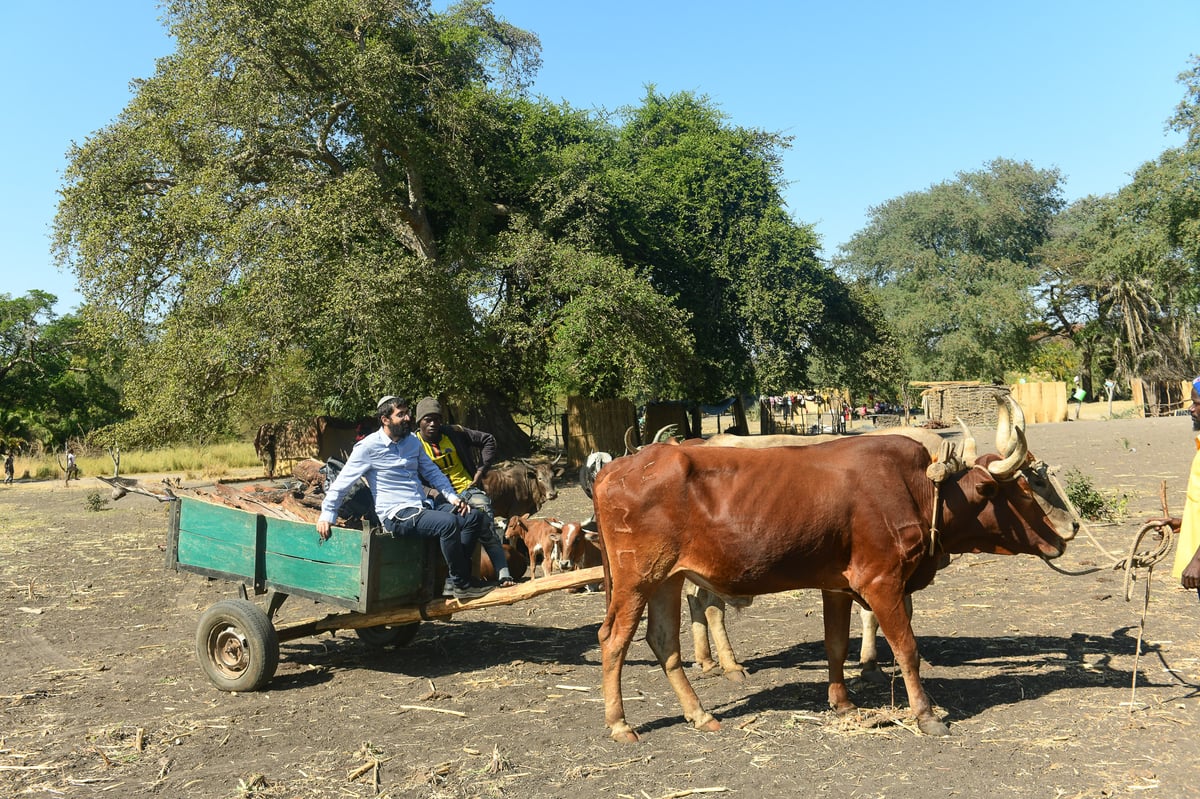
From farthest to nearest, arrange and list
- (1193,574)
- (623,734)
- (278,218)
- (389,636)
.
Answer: (278,218) < (389,636) < (623,734) < (1193,574)

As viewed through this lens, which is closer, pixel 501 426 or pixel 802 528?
pixel 802 528

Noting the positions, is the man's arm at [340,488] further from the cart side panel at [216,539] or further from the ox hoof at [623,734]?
the ox hoof at [623,734]

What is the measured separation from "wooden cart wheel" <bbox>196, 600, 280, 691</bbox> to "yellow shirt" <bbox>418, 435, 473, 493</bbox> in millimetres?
2230

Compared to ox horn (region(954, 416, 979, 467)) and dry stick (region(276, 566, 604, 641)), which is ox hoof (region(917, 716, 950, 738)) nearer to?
ox horn (region(954, 416, 979, 467))

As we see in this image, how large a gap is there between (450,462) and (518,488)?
4026 mm

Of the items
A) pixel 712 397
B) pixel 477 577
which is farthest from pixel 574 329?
pixel 477 577

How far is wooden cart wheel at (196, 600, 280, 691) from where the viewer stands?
6.79 metres

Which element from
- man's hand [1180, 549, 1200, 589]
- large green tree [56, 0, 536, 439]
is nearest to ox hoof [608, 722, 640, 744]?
man's hand [1180, 549, 1200, 589]

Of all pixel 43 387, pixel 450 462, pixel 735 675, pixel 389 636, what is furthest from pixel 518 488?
pixel 43 387

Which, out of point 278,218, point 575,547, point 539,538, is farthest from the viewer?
point 278,218

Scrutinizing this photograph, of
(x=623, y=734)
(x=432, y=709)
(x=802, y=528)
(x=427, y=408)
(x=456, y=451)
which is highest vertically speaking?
(x=427, y=408)

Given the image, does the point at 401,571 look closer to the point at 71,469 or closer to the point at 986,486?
the point at 986,486

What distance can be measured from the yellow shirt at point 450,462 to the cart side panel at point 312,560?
185cm

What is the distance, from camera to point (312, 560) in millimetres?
6926
